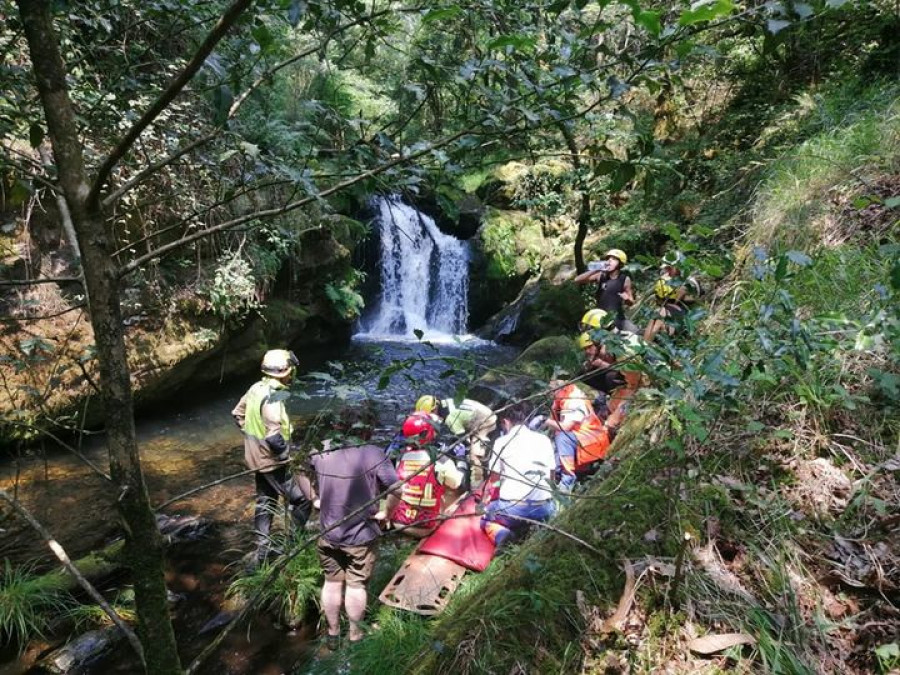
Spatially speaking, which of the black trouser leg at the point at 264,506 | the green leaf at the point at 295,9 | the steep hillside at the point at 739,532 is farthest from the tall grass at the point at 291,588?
the green leaf at the point at 295,9

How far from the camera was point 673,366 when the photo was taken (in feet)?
6.68

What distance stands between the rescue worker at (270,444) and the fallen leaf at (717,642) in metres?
3.16

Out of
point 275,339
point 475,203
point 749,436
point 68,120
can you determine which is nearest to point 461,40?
point 68,120

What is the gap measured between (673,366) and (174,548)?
16.8 ft

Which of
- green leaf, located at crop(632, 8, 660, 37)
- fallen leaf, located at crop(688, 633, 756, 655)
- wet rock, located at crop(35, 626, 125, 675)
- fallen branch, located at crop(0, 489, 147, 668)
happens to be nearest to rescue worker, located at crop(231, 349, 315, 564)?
wet rock, located at crop(35, 626, 125, 675)

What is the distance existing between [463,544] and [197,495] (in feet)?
12.1

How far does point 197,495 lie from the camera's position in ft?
20.2

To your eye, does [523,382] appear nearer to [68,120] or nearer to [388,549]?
[388,549]

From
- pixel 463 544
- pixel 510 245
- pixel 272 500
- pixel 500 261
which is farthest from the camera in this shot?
pixel 510 245

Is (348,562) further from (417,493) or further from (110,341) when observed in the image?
(110,341)

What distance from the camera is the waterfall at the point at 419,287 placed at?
49.7 feet

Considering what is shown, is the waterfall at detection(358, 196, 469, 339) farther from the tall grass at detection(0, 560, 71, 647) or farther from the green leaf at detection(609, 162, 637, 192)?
the green leaf at detection(609, 162, 637, 192)

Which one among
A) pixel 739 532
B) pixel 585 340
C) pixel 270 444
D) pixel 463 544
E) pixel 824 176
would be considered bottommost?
pixel 463 544

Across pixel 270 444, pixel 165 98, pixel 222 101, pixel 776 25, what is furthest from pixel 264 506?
pixel 776 25
